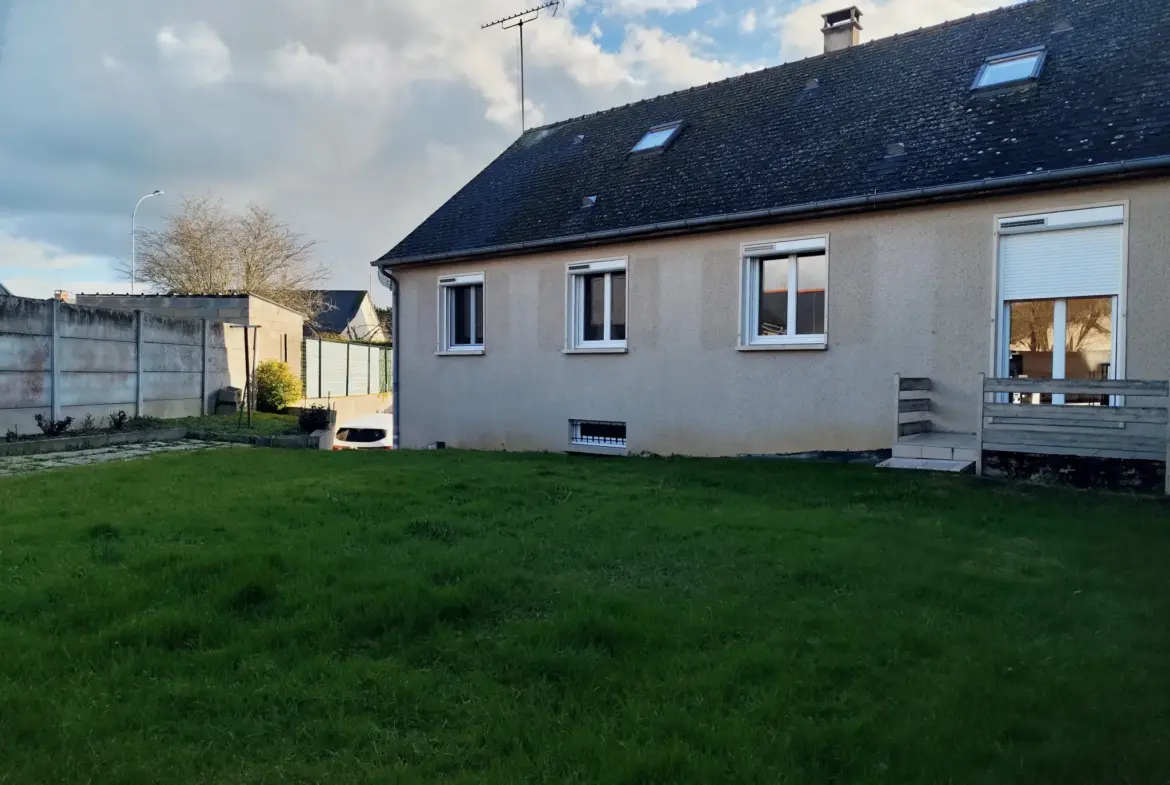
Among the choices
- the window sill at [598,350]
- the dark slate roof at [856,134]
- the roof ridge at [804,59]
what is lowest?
the window sill at [598,350]

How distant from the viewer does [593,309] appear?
43.3ft

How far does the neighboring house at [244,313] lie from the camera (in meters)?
20.1

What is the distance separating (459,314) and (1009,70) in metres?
9.75

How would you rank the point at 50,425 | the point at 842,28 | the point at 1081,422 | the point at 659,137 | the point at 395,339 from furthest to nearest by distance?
the point at 395,339 < the point at 842,28 < the point at 659,137 < the point at 50,425 < the point at 1081,422

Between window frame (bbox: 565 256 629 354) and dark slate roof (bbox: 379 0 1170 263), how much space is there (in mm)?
573

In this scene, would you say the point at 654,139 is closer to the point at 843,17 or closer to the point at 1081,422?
the point at 843,17

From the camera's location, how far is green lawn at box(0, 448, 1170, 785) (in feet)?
8.55

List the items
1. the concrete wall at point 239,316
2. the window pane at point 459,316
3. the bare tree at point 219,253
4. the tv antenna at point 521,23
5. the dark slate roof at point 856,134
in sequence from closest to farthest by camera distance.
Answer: the dark slate roof at point 856,134 < the window pane at point 459,316 < the tv antenna at point 521,23 < the concrete wall at point 239,316 < the bare tree at point 219,253

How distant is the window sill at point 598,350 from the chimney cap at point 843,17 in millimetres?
7629

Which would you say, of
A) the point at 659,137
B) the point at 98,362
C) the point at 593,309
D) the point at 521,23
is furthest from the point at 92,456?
the point at 521,23

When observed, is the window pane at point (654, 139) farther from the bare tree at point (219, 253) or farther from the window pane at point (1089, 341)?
the bare tree at point (219, 253)

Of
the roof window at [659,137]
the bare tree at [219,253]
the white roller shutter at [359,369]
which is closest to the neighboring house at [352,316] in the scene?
the bare tree at [219,253]

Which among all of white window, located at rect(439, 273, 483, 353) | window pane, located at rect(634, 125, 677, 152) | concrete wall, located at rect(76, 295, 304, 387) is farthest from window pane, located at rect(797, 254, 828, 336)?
concrete wall, located at rect(76, 295, 304, 387)

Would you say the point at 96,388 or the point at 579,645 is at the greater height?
the point at 96,388
